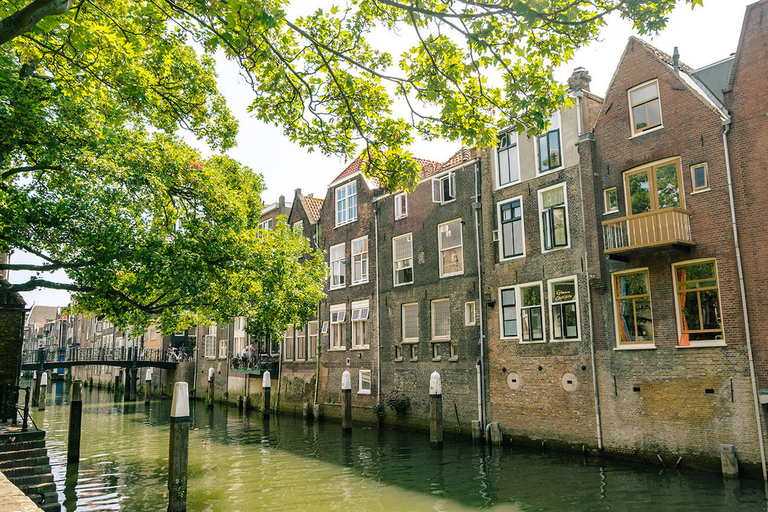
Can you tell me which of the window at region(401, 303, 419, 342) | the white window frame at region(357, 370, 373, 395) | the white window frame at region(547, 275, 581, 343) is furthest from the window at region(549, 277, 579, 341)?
the white window frame at region(357, 370, 373, 395)

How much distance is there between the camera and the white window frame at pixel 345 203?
103ft

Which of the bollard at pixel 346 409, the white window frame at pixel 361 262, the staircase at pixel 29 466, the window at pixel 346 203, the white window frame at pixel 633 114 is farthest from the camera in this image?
the window at pixel 346 203

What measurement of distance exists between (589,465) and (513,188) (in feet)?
33.8

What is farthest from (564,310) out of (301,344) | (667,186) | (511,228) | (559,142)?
(301,344)

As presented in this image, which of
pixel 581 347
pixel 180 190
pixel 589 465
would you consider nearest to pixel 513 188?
pixel 581 347

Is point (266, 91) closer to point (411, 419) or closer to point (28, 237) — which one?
point (28, 237)

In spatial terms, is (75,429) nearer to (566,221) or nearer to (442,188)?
(442,188)

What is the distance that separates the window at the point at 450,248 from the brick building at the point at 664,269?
6.53 m

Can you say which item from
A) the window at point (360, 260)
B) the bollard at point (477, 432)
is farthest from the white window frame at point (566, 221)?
the window at point (360, 260)

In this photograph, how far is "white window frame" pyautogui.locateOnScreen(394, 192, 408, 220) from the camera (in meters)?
27.4

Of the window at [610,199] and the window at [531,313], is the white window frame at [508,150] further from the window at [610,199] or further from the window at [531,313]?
the window at [531,313]

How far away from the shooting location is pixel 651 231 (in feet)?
52.9

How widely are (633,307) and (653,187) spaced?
147 inches

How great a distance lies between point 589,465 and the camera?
16484 millimetres
